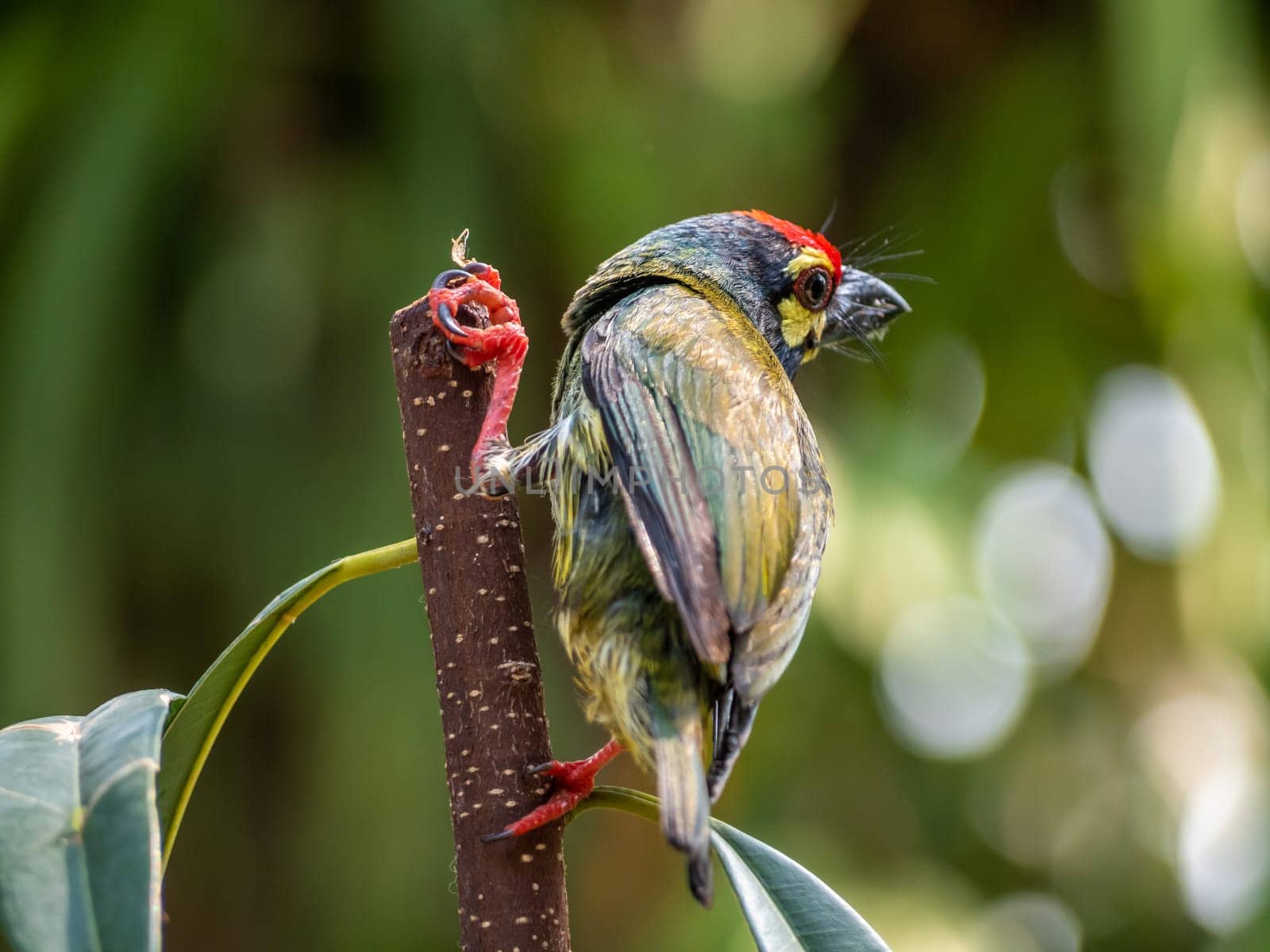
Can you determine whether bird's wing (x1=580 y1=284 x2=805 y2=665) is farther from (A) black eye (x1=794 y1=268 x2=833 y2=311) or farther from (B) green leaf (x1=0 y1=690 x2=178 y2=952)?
(B) green leaf (x1=0 y1=690 x2=178 y2=952)

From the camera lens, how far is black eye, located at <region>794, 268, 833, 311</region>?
2619 mm

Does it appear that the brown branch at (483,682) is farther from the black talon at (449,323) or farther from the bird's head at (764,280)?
the bird's head at (764,280)

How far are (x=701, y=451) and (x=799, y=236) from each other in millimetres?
949

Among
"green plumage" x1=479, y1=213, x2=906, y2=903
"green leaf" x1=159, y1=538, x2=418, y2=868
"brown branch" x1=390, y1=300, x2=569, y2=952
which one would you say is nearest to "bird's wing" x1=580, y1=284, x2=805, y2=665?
"green plumage" x1=479, y1=213, x2=906, y2=903

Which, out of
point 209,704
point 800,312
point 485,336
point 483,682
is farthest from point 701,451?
point 800,312

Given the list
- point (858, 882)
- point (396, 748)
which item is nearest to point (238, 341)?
point (396, 748)

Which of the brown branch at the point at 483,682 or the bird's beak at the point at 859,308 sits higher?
the bird's beak at the point at 859,308

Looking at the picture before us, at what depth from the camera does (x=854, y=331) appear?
278 centimetres

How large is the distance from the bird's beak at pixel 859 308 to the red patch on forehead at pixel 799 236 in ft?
0.24

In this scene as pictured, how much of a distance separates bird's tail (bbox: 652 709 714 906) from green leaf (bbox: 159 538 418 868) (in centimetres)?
45

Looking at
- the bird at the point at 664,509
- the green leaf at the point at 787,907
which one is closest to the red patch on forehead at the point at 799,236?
the bird at the point at 664,509

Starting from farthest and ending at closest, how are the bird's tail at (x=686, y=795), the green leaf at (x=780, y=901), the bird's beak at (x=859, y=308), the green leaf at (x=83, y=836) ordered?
the bird's beak at (x=859, y=308), the green leaf at (x=780, y=901), the bird's tail at (x=686, y=795), the green leaf at (x=83, y=836)

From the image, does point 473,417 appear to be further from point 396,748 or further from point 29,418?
point 29,418

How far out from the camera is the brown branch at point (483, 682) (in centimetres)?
142
